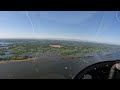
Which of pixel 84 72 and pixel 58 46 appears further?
pixel 58 46

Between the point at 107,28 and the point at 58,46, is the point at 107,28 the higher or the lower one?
the higher one

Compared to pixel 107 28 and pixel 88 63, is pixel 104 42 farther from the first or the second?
pixel 88 63

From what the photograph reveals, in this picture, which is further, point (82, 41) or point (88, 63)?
point (82, 41)
